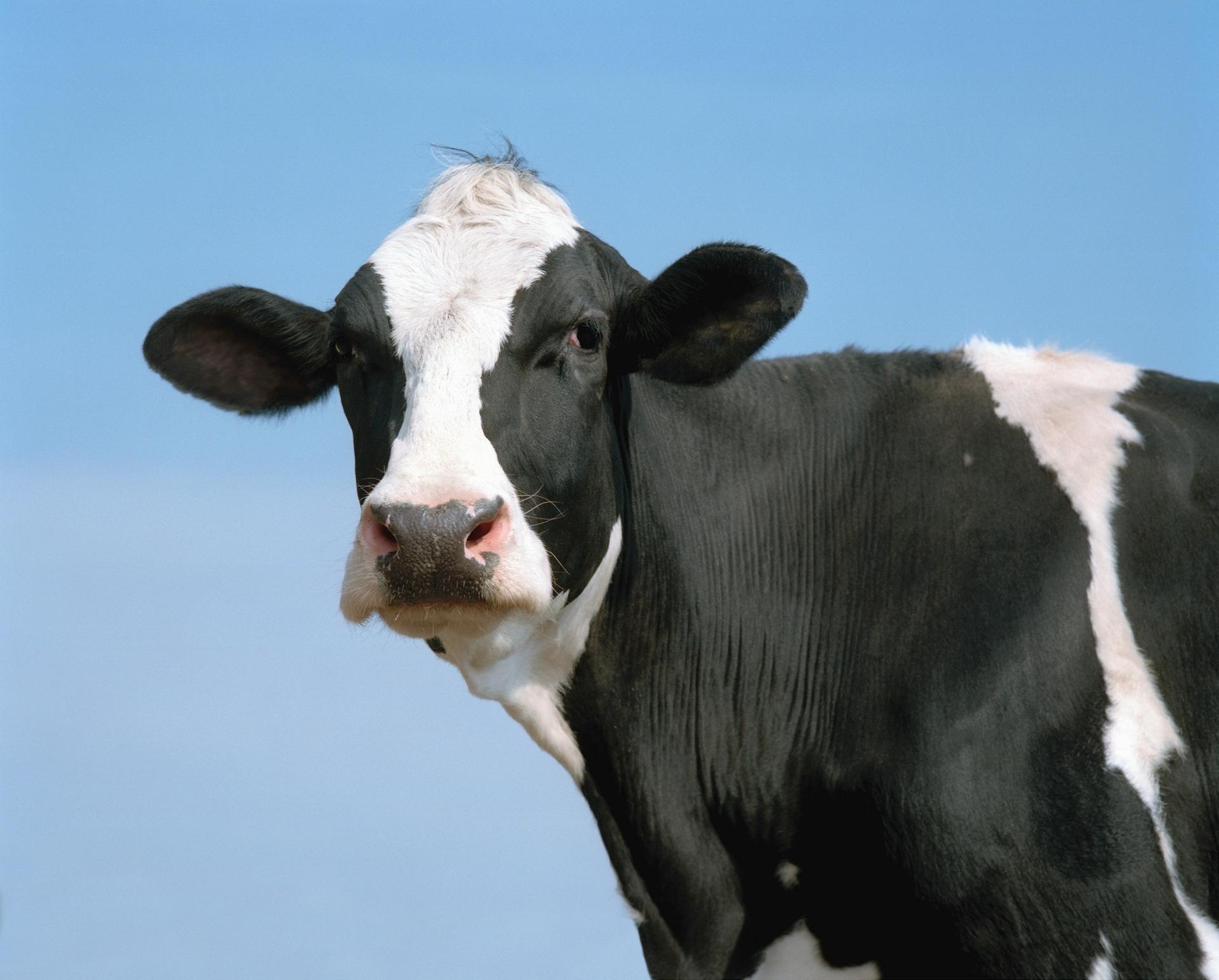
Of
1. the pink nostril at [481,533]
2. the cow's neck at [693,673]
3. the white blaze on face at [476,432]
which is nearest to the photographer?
the pink nostril at [481,533]

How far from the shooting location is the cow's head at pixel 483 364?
5562 mm

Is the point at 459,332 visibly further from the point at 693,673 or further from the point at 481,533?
the point at 693,673

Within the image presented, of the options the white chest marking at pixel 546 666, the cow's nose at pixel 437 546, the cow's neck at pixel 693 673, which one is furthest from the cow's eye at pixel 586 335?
the cow's nose at pixel 437 546

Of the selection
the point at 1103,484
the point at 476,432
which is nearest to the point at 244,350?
the point at 476,432

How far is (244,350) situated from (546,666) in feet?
7.15

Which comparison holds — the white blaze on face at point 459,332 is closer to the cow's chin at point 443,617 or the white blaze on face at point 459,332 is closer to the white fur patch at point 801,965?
the cow's chin at point 443,617

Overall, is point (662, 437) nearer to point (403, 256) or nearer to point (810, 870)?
point (403, 256)

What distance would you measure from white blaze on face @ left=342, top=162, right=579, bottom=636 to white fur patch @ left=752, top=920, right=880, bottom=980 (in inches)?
77.1

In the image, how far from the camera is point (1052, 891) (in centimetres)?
591

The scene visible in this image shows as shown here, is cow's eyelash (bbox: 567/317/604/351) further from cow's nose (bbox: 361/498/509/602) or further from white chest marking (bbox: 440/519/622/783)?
cow's nose (bbox: 361/498/509/602)

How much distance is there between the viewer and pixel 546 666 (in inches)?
261

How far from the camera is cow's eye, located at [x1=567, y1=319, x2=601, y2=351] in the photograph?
6324 millimetres

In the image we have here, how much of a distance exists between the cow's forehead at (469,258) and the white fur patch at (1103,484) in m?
2.14

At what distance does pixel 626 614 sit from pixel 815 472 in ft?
3.65
